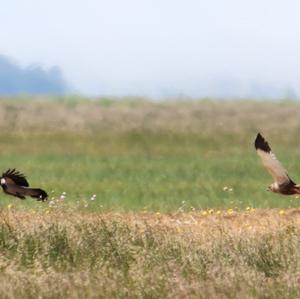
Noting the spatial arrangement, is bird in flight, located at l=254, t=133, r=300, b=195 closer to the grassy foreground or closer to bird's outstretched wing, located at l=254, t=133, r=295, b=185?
bird's outstretched wing, located at l=254, t=133, r=295, b=185

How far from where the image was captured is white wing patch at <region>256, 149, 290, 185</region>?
927cm

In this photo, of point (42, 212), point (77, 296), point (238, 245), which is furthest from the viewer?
point (42, 212)

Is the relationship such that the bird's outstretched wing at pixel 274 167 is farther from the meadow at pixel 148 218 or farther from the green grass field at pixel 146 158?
the green grass field at pixel 146 158

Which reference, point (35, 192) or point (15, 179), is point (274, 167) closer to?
point (35, 192)

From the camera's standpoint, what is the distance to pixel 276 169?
9352mm

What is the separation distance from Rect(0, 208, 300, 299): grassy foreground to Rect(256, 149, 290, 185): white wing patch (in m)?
0.76

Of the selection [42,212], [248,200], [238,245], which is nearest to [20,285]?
[238,245]

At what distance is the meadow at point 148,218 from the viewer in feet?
29.8

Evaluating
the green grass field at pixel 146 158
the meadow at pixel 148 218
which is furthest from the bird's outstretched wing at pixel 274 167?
the green grass field at pixel 146 158

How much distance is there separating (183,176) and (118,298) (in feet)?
51.7

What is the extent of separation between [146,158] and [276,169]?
21.3 m

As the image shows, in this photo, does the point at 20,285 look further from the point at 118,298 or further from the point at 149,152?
the point at 149,152

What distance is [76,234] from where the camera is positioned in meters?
11.2

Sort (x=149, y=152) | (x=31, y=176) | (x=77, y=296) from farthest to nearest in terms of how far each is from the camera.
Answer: (x=149, y=152) → (x=31, y=176) → (x=77, y=296)
